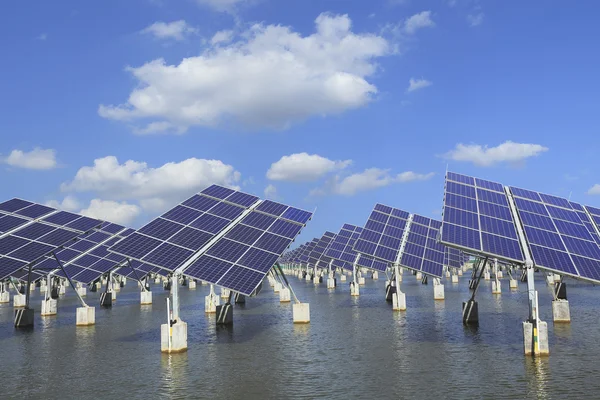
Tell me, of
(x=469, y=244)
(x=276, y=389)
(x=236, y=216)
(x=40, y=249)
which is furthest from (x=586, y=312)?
(x=40, y=249)

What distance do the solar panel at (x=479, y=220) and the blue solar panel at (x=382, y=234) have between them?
14.0 meters

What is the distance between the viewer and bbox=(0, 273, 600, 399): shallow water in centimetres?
1936

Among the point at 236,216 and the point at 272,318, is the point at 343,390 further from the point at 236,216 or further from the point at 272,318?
the point at 272,318

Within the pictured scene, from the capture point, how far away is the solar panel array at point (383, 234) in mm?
49156

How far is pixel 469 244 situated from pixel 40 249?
28528 mm

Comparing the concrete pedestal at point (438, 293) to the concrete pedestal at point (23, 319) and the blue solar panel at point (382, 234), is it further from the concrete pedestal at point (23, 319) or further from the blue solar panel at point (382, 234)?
the concrete pedestal at point (23, 319)

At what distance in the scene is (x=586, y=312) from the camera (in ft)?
134

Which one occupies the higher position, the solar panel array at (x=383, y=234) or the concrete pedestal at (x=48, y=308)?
the solar panel array at (x=383, y=234)

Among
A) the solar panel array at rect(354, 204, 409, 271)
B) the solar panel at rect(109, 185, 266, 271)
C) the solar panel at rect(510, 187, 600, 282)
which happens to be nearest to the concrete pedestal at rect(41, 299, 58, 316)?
the solar panel at rect(109, 185, 266, 271)

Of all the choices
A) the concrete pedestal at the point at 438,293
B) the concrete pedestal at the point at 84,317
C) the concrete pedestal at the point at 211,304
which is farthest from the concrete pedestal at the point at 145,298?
the concrete pedestal at the point at 438,293

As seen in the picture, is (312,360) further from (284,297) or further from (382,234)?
(284,297)

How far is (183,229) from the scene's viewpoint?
33219 millimetres

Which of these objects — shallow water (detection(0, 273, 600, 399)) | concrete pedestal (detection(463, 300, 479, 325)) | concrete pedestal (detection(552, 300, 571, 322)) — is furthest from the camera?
concrete pedestal (detection(463, 300, 479, 325))

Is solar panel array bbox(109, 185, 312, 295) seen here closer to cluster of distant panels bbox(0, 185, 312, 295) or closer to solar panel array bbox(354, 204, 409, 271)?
cluster of distant panels bbox(0, 185, 312, 295)
